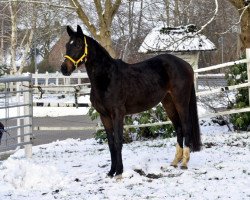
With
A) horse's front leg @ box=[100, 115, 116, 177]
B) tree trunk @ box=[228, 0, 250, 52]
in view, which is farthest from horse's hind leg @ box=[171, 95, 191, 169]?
tree trunk @ box=[228, 0, 250, 52]

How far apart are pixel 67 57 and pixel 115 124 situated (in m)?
1.05

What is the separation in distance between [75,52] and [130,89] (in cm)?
92

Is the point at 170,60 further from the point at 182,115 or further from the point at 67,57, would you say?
the point at 67,57

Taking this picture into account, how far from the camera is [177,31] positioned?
1588 centimetres

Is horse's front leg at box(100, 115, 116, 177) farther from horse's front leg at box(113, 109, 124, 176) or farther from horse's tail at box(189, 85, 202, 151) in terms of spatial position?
horse's tail at box(189, 85, 202, 151)

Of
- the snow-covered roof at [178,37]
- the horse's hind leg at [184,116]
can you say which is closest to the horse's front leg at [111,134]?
the horse's hind leg at [184,116]

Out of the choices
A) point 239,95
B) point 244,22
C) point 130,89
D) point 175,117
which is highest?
point 244,22

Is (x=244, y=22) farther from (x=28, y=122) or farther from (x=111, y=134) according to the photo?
(x=111, y=134)

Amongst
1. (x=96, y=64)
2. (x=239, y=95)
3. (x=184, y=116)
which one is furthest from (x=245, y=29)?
(x=96, y=64)

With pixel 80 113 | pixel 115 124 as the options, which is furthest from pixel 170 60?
pixel 80 113

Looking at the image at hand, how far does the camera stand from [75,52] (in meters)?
6.08

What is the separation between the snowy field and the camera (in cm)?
539

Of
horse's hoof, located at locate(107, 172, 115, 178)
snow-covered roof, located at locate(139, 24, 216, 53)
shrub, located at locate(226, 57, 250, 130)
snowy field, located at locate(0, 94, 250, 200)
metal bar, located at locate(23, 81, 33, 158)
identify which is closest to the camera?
snowy field, located at locate(0, 94, 250, 200)

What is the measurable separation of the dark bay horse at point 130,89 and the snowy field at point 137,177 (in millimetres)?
351
